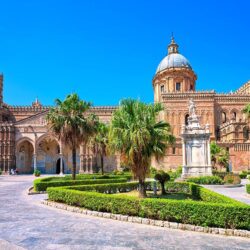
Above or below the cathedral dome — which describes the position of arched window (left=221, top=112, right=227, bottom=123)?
below

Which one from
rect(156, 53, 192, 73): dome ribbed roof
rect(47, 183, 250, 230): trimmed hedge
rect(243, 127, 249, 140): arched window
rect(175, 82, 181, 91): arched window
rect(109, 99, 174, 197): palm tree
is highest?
rect(156, 53, 192, 73): dome ribbed roof

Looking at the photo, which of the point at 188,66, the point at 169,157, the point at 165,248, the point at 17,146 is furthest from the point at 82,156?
the point at 165,248

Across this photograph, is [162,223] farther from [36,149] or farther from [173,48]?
[173,48]

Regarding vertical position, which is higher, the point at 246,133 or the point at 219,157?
the point at 246,133

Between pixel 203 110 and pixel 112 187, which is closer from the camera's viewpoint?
pixel 112 187

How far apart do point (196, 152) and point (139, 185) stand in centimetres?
A: 1251

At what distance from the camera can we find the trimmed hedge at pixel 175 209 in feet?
27.4

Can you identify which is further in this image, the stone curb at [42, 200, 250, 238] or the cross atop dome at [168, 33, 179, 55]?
the cross atop dome at [168, 33, 179, 55]

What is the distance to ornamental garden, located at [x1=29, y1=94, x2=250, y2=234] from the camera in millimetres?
8852

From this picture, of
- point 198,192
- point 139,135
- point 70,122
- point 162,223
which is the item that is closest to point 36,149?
point 70,122

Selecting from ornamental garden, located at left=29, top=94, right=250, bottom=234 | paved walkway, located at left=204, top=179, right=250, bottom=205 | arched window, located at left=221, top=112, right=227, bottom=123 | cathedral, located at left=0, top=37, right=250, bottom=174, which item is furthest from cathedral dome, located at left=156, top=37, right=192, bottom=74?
paved walkway, located at left=204, top=179, right=250, bottom=205

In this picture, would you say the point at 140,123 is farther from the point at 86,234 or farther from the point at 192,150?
the point at 192,150

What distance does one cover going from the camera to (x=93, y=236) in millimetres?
8148

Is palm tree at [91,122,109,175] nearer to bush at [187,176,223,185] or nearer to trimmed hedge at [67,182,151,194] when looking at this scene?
bush at [187,176,223,185]
